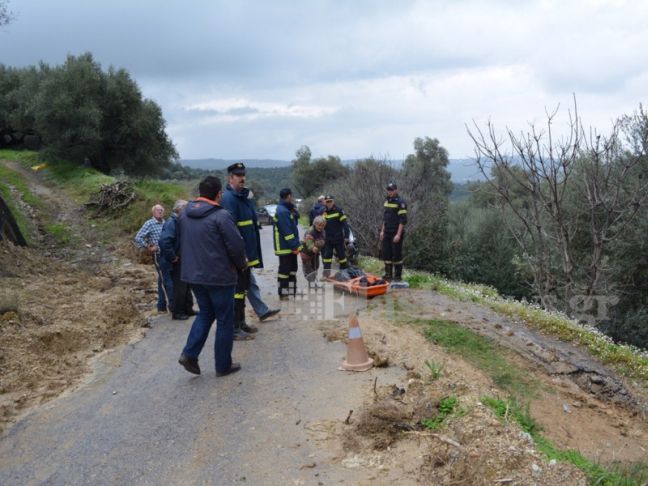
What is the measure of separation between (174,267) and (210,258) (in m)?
3.46

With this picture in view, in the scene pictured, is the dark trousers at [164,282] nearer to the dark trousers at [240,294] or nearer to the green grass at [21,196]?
the dark trousers at [240,294]

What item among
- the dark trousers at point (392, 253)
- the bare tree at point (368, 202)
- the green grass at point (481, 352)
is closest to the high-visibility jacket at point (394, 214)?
the dark trousers at point (392, 253)

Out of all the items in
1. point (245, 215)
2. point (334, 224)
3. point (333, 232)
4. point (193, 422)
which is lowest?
point (193, 422)

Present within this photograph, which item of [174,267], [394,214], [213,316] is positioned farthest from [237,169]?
[394,214]

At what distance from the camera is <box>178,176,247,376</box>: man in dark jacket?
222 inches

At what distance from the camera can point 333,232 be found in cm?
1129

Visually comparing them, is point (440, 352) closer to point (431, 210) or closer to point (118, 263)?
point (118, 263)

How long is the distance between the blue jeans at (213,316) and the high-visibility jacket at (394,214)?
220 inches

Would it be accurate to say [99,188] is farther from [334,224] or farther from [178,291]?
[178,291]

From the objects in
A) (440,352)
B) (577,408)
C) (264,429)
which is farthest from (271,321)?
(577,408)

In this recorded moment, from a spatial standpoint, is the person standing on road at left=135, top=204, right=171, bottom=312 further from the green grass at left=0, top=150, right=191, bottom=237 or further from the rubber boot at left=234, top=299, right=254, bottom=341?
the green grass at left=0, top=150, right=191, bottom=237

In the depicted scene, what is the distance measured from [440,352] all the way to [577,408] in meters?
1.69

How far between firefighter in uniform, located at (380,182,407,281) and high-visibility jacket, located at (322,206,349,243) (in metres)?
0.86

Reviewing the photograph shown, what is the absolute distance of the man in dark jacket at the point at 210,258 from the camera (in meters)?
5.64
